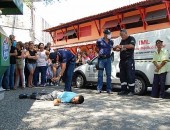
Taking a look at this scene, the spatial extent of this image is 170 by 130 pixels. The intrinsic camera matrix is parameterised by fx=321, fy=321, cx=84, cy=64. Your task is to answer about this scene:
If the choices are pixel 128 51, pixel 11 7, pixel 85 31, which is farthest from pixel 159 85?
pixel 85 31

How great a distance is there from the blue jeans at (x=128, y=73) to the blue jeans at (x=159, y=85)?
63cm

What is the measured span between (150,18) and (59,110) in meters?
16.3

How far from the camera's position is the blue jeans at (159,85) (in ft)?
29.5

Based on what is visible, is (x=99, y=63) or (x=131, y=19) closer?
(x=99, y=63)

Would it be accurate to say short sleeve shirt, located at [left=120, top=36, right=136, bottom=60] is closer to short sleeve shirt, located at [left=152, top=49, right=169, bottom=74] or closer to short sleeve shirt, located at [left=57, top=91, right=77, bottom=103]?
short sleeve shirt, located at [left=152, top=49, right=169, bottom=74]

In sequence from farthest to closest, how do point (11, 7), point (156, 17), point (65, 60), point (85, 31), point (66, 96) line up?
point (85, 31) < point (156, 17) < point (65, 60) < point (66, 96) < point (11, 7)

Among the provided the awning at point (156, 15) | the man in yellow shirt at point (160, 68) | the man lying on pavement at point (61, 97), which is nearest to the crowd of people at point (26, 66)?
the man lying on pavement at point (61, 97)

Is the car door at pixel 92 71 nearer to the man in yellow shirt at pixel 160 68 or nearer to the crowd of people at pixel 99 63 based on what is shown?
the crowd of people at pixel 99 63

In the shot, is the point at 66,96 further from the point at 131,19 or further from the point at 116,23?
the point at 116,23

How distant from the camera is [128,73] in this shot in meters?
9.33

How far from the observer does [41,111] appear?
21.5ft

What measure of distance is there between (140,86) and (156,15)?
12558mm

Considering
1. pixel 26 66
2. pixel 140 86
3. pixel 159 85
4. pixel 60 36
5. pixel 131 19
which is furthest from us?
pixel 60 36

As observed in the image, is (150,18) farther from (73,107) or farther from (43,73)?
(73,107)
